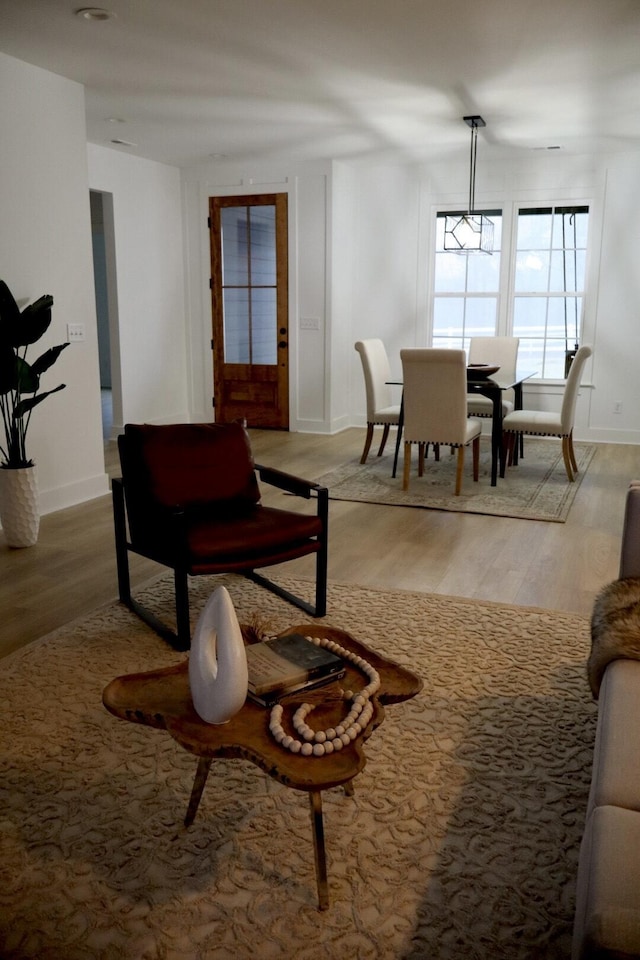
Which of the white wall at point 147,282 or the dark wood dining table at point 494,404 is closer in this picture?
the dark wood dining table at point 494,404

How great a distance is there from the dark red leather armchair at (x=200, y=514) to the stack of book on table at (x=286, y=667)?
0.99 meters

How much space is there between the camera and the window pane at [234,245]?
24.6ft

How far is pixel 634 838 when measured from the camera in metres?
1.26

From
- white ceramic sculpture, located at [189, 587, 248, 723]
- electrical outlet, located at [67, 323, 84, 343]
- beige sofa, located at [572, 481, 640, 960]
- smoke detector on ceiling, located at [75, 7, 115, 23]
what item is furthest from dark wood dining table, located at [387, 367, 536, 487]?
white ceramic sculpture, located at [189, 587, 248, 723]

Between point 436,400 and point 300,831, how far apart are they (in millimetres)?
3688

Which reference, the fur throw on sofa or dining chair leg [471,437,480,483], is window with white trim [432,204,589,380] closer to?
dining chair leg [471,437,480,483]

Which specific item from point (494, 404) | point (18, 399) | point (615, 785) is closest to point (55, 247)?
point (18, 399)

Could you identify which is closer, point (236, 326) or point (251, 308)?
point (251, 308)

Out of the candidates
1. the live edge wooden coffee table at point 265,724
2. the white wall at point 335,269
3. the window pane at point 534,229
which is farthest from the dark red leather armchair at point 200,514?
the window pane at point 534,229

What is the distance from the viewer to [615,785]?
142 centimetres

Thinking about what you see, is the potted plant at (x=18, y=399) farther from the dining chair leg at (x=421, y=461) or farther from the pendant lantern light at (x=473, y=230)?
the pendant lantern light at (x=473, y=230)

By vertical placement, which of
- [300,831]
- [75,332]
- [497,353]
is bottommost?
[300,831]

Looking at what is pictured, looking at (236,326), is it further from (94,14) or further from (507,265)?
(94,14)

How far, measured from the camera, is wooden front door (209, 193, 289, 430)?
7.41 m
